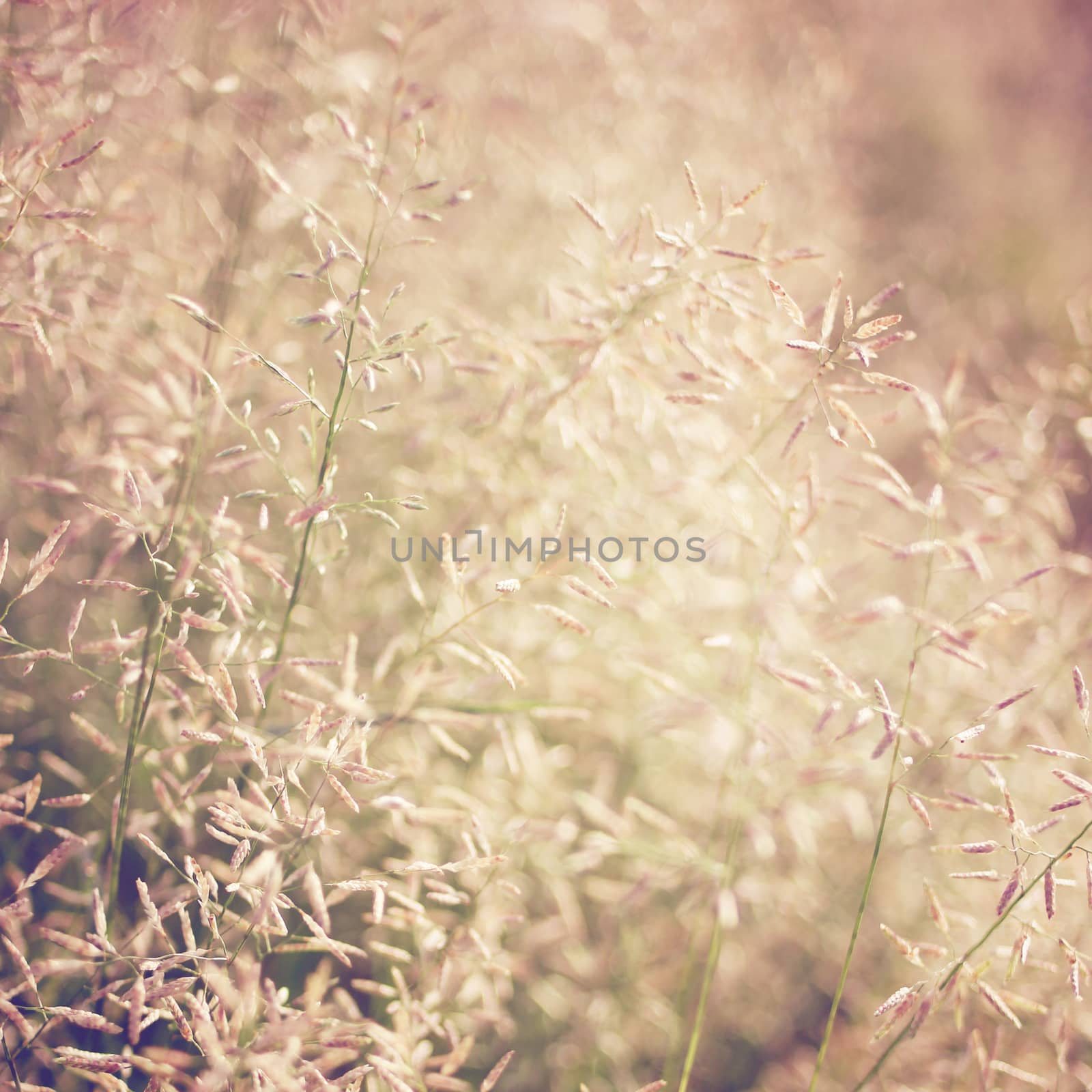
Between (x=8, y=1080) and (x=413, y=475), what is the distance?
1077mm

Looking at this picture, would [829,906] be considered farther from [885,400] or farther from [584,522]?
[885,400]

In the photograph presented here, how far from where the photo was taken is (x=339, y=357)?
0.83 meters

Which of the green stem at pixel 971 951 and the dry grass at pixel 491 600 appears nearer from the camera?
the green stem at pixel 971 951

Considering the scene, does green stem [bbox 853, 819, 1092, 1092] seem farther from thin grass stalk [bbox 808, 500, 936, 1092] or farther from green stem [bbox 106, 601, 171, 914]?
green stem [bbox 106, 601, 171, 914]

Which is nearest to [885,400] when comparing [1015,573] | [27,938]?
[1015,573]

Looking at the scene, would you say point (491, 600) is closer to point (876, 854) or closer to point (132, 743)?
point (132, 743)

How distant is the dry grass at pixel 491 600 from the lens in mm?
938

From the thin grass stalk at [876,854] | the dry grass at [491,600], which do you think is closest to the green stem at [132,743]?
the dry grass at [491,600]

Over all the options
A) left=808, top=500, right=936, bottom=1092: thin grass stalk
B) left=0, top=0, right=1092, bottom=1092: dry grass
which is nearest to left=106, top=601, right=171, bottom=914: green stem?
left=0, top=0, right=1092, bottom=1092: dry grass

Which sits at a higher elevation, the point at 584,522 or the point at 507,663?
the point at 584,522

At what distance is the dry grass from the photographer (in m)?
0.94

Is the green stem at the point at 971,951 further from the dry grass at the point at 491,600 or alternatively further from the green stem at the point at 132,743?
the green stem at the point at 132,743

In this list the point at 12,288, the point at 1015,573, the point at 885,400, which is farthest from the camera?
the point at 885,400

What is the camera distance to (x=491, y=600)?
58.8 inches
